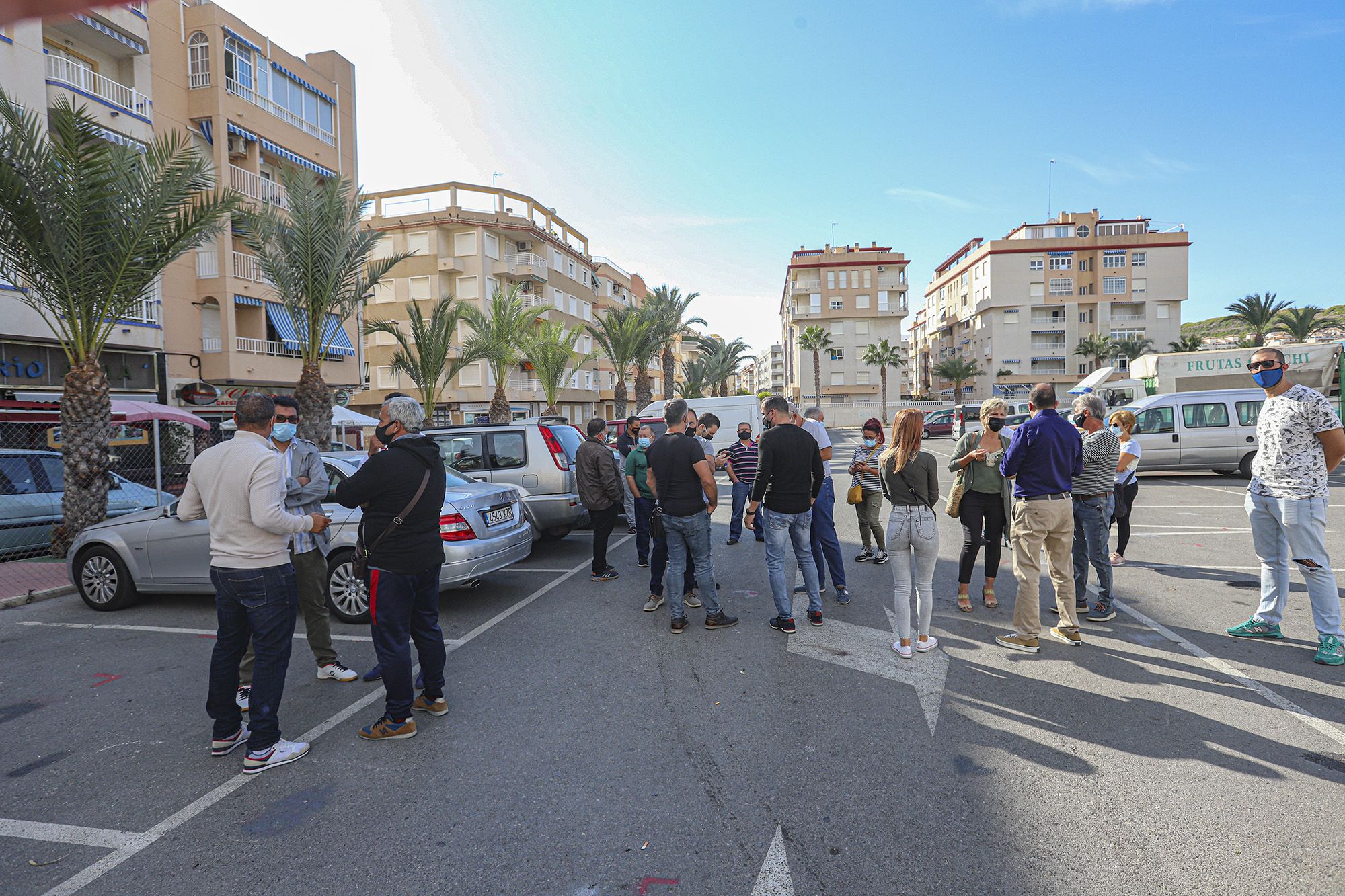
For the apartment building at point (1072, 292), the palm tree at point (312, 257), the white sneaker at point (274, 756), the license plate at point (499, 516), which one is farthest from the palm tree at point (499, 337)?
the apartment building at point (1072, 292)

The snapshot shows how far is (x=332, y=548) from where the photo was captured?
20.2ft

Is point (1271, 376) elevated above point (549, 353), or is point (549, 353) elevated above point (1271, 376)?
point (549, 353)

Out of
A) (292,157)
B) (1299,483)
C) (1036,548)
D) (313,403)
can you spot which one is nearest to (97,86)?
(292,157)

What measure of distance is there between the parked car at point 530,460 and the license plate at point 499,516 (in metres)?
1.90

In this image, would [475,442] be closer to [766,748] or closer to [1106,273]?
[766,748]

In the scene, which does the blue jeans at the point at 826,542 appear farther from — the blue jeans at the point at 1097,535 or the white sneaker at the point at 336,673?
the white sneaker at the point at 336,673

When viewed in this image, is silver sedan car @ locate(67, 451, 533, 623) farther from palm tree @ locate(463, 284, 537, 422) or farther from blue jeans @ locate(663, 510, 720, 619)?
palm tree @ locate(463, 284, 537, 422)

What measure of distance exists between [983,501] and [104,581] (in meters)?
8.59

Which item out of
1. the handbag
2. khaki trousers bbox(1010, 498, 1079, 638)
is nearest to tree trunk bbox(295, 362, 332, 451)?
the handbag

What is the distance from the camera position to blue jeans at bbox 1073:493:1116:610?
18.9 ft

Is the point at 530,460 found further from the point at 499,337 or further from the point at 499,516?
the point at 499,337

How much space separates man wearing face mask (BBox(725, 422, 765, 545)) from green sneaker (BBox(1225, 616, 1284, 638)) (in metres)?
4.39

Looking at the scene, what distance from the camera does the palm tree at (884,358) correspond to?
68812mm

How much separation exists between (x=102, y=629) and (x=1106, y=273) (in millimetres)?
78478
